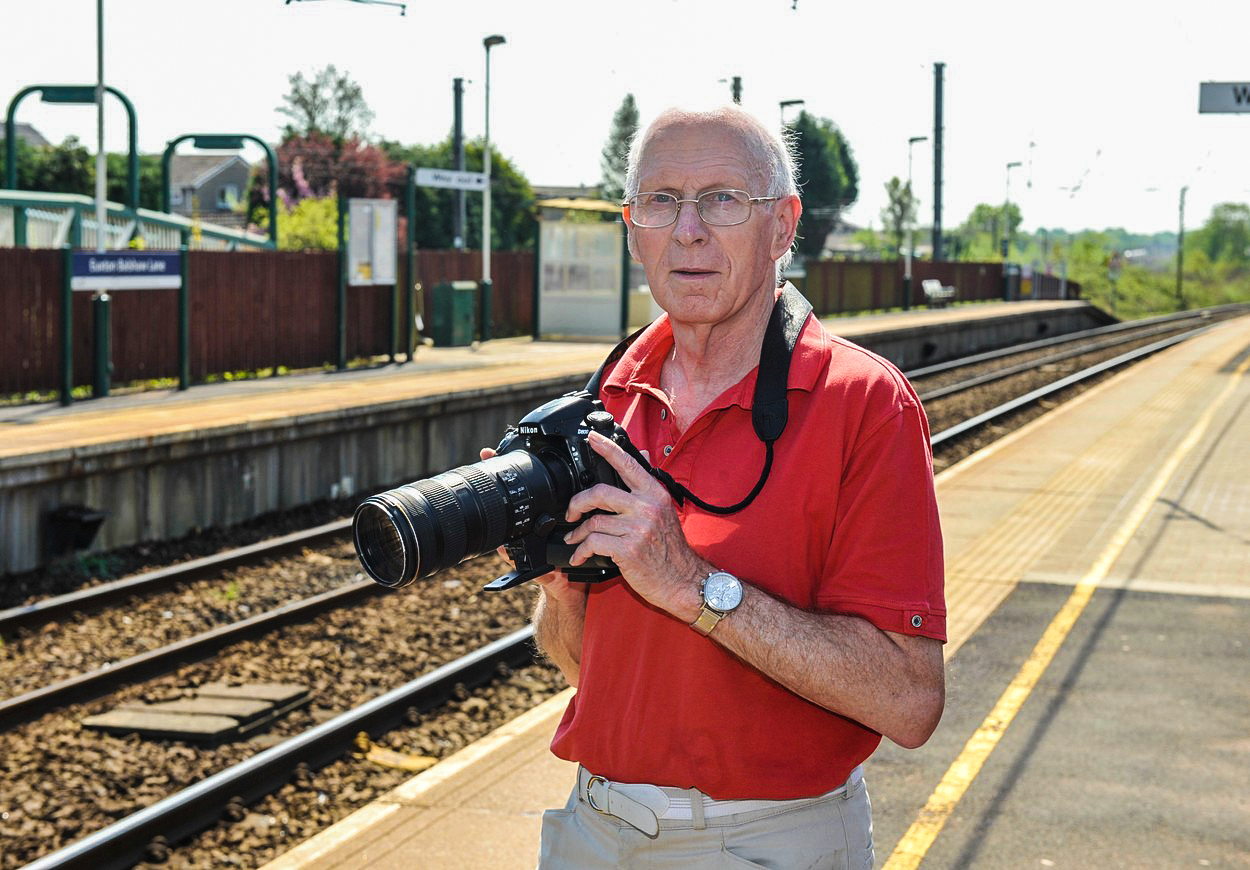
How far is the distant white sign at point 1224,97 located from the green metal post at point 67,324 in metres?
12.3

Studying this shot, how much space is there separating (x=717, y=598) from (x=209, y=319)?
672 inches

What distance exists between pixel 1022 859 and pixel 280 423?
9.38 metres

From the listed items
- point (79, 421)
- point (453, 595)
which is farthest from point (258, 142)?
point (453, 595)

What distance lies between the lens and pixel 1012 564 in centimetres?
948

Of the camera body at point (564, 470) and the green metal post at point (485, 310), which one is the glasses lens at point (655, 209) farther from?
the green metal post at point (485, 310)

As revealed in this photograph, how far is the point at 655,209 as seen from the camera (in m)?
2.46

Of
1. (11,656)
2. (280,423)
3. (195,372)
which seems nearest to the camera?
(11,656)

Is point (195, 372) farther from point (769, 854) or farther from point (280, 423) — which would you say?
point (769, 854)

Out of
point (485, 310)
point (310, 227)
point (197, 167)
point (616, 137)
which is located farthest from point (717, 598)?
point (616, 137)

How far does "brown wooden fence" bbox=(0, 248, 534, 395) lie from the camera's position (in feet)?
50.3

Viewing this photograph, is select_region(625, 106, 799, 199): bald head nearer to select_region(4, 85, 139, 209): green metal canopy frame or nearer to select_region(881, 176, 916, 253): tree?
select_region(4, 85, 139, 209): green metal canopy frame

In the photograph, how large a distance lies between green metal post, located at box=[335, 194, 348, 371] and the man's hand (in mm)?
18419

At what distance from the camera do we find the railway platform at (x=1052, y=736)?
485 cm

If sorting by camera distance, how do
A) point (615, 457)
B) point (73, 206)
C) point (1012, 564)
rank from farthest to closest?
point (73, 206), point (1012, 564), point (615, 457)
